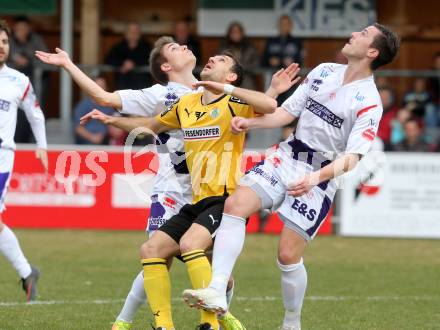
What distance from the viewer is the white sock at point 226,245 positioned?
768 cm

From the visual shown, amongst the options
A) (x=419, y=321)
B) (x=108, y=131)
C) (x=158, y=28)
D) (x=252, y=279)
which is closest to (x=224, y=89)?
(x=419, y=321)

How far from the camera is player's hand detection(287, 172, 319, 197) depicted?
758 centimetres

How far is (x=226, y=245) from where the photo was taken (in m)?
7.73

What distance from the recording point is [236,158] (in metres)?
8.09

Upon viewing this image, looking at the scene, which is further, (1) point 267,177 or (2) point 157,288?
(1) point 267,177

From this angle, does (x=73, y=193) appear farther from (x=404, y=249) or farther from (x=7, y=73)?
(x=7, y=73)

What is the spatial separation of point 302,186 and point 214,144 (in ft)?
2.72

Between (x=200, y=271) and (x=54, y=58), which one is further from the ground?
(x=54, y=58)

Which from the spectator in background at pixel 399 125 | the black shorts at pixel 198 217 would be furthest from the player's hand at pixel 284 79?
the spectator in background at pixel 399 125

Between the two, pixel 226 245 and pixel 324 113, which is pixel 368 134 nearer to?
pixel 324 113

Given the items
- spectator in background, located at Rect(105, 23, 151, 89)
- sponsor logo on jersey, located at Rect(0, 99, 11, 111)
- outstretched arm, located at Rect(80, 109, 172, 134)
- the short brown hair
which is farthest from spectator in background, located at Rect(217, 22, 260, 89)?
outstretched arm, located at Rect(80, 109, 172, 134)

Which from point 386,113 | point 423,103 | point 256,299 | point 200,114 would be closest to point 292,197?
point 200,114

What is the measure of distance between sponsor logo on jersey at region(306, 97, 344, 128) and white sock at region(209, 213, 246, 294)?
38.5 inches

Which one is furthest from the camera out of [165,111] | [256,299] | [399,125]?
[399,125]
